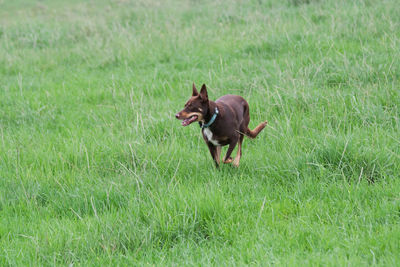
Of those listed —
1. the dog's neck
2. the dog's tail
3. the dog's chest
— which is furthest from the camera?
the dog's tail

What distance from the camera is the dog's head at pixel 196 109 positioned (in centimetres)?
398

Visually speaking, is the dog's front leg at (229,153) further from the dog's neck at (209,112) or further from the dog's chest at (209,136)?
the dog's neck at (209,112)

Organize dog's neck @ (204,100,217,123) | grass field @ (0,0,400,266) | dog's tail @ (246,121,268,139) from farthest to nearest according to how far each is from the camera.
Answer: dog's tail @ (246,121,268,139), dog's neck @ (204,100,217,123), grass field @ (0,0,400,266)

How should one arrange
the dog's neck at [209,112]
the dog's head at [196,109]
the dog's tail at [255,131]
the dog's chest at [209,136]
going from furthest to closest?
the dog's tail at [255,131], the dog's chest at [209,136], the dog's neck at [209,112], the dog's head at [196,109]

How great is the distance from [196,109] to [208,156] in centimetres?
77

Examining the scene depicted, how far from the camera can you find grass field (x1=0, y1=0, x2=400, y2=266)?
309cm

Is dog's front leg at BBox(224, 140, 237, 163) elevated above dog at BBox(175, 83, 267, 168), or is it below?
below

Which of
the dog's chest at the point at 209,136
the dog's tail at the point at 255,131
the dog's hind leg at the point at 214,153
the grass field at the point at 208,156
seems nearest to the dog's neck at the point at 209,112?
the dog's chest at the point at 209,136

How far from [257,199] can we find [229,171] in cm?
70

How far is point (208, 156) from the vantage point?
15.2 feet

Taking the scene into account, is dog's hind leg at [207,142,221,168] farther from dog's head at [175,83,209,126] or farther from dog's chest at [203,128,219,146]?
dog's head at [175,83,209,126]

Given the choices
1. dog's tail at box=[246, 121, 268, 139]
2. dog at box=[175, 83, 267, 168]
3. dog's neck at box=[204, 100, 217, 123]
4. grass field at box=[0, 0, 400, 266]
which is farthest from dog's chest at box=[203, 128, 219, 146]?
dog's tail at box=[246, 121, 268, 139]

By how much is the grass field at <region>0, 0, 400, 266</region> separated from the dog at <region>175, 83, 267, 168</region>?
0.22 metres

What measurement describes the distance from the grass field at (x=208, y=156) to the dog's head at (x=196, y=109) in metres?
0.50
